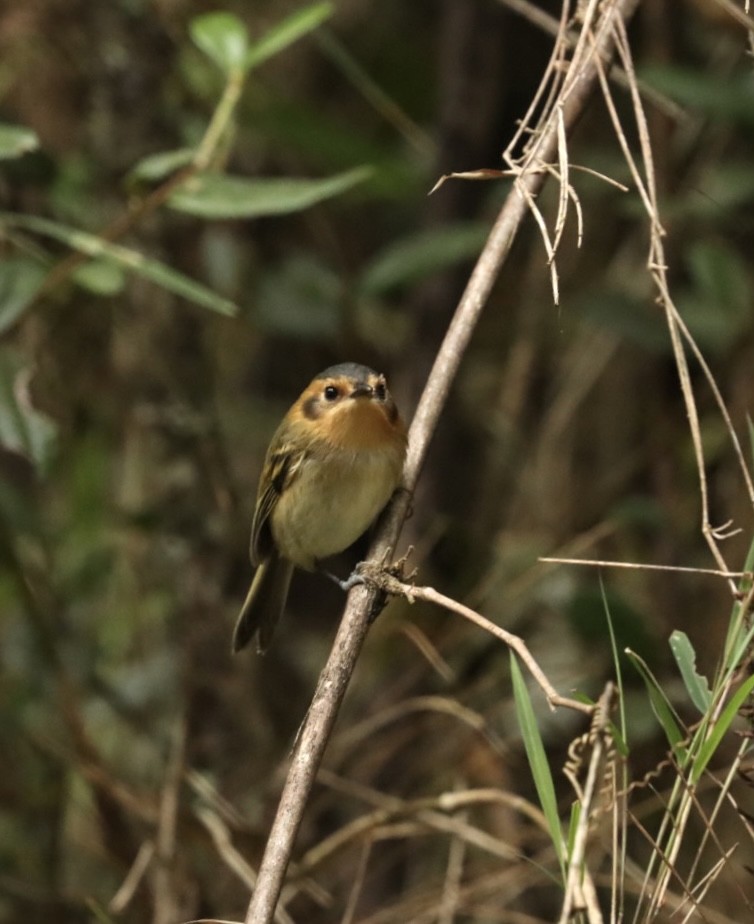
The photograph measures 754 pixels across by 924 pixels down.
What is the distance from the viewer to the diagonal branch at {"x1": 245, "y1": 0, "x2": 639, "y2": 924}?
5.83ft

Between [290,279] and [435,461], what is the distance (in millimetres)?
759

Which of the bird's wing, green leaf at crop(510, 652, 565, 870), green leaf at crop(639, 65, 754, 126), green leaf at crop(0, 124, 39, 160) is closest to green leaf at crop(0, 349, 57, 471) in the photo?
green leaf at crop(0, 124, 39, 160)

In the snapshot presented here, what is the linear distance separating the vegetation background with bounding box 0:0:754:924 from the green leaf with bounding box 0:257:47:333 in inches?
4.8

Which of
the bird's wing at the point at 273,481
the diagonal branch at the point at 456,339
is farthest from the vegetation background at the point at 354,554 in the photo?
the diagonal branch at the point at 456,339

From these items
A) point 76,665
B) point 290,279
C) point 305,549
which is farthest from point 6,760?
point 290,279

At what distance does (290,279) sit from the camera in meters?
4.17

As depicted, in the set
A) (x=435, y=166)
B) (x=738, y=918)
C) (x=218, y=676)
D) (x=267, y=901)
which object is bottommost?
(x=738, y=918)

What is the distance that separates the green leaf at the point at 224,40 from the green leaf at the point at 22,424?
2.68 feet

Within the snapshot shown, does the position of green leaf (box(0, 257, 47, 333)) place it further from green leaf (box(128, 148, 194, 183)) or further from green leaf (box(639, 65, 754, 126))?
green leaf (box(639, 65, 754, 126))

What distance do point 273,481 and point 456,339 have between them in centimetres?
116

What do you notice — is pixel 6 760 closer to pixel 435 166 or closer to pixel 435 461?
pixel 435 461

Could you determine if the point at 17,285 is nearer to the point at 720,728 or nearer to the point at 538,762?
the point at 538,762

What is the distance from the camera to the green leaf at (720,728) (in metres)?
1.65

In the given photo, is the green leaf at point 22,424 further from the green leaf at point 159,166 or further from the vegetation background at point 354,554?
the green leaf at point 159,166
